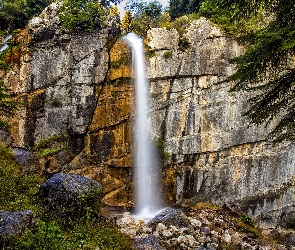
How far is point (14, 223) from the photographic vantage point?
541 cm

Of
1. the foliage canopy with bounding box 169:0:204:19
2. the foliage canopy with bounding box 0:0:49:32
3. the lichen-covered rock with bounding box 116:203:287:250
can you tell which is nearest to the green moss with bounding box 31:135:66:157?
the lichen-covered rock with bounding box 116:203:287:250

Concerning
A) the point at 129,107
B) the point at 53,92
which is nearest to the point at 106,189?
the point at 129,107

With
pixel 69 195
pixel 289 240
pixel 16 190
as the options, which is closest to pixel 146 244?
pixel 69 195

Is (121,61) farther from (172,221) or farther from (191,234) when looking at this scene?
(191,234)

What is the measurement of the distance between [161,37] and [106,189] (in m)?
8.32

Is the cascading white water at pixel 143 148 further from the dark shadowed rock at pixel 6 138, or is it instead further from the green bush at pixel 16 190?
the green bush at pixel 16 190

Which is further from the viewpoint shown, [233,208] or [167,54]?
[167,54]

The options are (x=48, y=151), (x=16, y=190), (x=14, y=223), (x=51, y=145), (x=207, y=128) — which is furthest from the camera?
(x=207, y=128)

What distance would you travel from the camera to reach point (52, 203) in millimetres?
7562

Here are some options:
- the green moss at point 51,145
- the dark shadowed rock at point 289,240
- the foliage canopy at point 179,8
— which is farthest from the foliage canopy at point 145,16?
the dark shadowed rock at point 289,240

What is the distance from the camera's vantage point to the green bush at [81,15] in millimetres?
14930

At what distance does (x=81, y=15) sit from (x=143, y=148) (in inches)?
293

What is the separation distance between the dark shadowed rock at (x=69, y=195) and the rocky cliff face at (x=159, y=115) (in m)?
6.74

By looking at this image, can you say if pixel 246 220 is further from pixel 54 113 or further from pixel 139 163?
pixel 54 113
